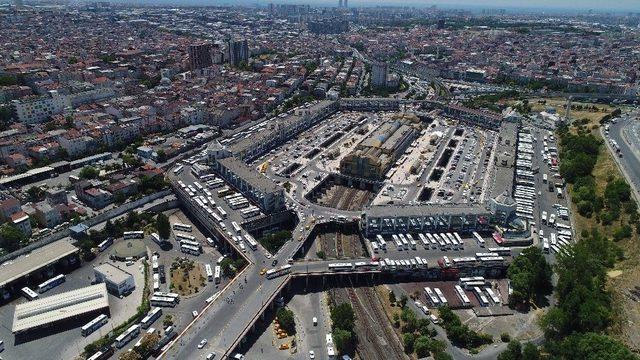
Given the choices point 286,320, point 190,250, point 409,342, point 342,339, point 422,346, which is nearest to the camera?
point 422,346

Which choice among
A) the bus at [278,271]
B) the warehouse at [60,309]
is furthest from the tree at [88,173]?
the bus at [278,271]

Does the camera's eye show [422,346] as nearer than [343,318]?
Yes

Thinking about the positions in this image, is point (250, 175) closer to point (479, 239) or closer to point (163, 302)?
point (163, 302)

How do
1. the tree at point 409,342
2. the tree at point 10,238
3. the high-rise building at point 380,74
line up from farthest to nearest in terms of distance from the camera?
the high-rise building at point 380,74, the tree at point 10,238, the tree at point 409,342

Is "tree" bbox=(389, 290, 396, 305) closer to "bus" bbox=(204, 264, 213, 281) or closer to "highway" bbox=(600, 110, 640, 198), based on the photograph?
"bus" bbox=(204, 264, 213, 281)

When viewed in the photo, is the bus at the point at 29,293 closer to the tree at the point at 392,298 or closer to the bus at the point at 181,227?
the bus at the point at 181,227

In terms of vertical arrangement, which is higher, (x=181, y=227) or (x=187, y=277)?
(x=181, y=227)

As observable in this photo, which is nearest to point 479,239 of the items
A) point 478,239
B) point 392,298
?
point 478,239
